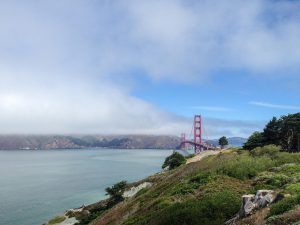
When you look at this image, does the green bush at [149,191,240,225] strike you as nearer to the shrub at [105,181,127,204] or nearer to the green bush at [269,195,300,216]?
the green bush at [269,195,300,216]

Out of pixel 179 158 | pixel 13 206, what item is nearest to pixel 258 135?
pixel 179 158

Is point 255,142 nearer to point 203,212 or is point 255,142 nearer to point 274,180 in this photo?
point 274,180

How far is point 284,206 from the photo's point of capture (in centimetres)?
1582

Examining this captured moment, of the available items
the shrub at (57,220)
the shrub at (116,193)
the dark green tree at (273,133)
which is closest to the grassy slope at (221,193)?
the shrub at (116,193)

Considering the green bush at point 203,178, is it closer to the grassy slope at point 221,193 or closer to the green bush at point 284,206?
the grassy slope at point 221,193

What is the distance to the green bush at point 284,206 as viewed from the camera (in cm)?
1568

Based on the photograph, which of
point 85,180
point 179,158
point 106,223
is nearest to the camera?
point 106,223

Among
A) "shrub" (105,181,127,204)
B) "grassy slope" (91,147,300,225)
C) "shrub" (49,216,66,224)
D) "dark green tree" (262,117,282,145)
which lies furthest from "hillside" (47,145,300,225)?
"dark green tree" (262,117,282,145)

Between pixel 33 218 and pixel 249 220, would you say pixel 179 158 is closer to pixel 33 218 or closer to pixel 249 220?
pixel 33 218

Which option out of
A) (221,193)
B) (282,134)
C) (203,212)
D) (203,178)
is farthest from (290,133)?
(203,212)

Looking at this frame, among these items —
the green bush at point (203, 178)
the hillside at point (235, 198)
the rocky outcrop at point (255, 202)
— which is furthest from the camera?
the green bush at point (203, 178)

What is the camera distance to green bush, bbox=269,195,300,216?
15679 millimetres

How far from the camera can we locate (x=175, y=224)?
20625 millimetres

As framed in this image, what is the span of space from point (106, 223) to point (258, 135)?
5847 cm
